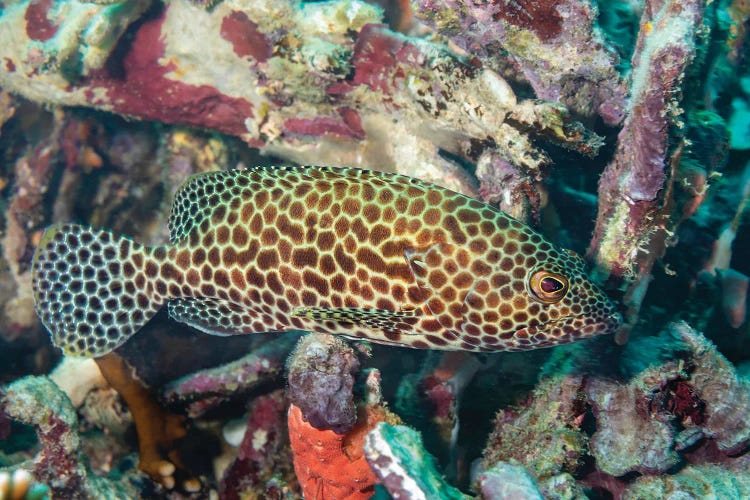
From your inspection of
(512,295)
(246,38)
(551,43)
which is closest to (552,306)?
(512,295)

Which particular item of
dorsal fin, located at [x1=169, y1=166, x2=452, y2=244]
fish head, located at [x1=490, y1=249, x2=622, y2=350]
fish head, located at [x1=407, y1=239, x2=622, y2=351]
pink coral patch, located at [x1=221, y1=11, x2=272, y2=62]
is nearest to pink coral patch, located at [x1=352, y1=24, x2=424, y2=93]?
pink coral patch, located at [x1=221, y1=11, x2=272, y2=62]

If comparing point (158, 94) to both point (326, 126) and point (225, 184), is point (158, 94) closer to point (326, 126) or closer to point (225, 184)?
point (326, 126)

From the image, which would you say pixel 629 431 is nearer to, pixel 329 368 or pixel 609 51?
pixel 329 368

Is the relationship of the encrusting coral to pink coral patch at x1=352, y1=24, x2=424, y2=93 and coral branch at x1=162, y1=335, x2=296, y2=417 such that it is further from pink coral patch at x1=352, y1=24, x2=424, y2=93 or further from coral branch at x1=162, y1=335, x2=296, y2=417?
pink coral patch at x1=352, y1=24, x2=424, y2=93

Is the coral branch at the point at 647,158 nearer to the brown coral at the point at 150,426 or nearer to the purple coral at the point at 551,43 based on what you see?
the purple coral at the point at 551,43

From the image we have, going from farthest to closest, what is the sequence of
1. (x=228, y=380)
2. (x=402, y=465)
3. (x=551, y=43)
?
(x=228, y=380), (x=551, y=43), (x=402, y=465)

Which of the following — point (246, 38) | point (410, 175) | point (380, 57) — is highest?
point (380, 57)

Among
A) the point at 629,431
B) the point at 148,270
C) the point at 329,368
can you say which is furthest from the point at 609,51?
the point at 148,270
